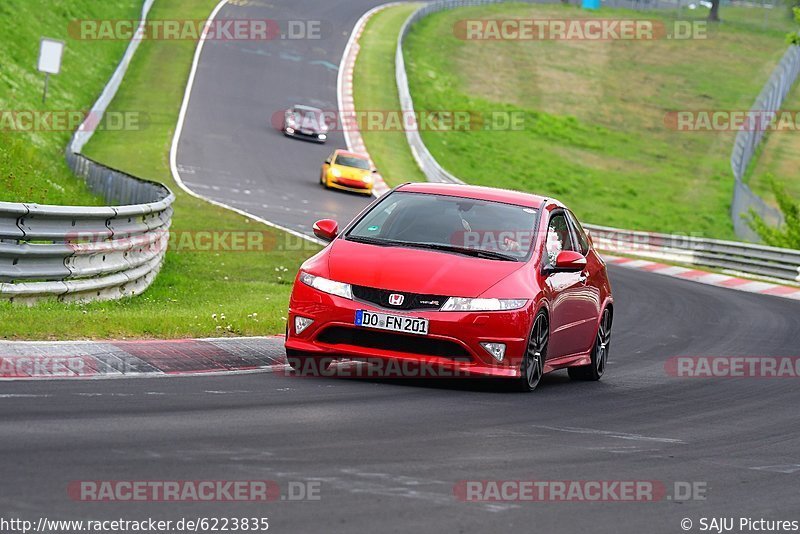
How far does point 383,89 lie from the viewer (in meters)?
56.7

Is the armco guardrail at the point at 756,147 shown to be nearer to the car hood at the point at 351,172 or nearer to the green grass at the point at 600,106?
the green grass at the point at 600,106

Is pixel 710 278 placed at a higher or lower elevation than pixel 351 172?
higher

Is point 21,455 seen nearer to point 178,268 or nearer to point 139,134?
point 178,268

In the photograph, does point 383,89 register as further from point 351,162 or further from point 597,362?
point 597,362

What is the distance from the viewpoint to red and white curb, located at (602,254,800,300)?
28.2 m

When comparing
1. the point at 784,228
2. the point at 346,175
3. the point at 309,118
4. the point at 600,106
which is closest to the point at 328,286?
the point at 784,228

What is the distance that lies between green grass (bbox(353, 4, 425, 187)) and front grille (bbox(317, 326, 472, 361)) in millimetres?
29944

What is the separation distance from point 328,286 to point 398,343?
690 millimetres

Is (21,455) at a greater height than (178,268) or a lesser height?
greater

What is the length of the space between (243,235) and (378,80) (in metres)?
34.5

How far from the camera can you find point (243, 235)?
24609mm

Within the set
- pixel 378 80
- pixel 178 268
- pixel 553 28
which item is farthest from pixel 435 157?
pixel 553 28

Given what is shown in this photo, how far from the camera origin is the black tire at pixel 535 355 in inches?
419

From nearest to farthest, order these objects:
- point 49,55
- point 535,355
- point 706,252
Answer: point 535,355, point 706,252, point 49,55
